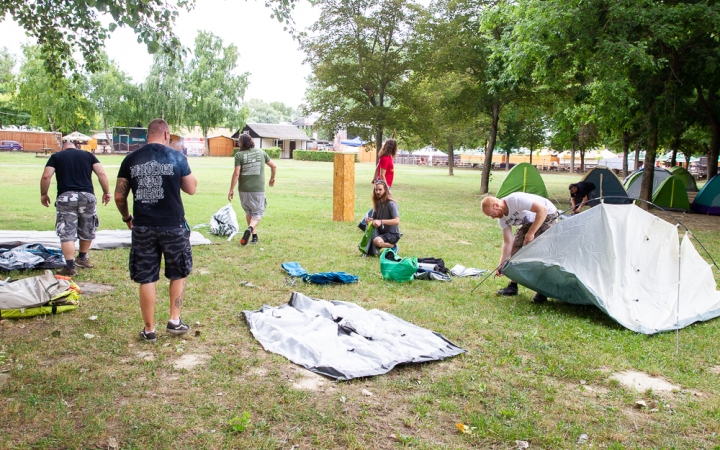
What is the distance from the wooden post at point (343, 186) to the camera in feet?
36.8

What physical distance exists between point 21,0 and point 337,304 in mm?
5154

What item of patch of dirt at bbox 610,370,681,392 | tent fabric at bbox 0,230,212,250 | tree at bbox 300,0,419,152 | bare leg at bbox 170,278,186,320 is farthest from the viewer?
tree at bbox 300,0,419,152

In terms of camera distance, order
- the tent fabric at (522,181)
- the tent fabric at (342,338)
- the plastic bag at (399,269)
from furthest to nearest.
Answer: the tent fabric at (522,181) < the plastic bag at (399,269) < the tent fabric at (342,338)

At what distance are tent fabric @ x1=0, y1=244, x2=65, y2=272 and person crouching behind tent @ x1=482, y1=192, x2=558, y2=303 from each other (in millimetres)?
5146

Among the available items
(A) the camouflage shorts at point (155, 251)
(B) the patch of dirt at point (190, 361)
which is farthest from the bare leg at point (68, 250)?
(B) the patch of dirt at point (190, 361)

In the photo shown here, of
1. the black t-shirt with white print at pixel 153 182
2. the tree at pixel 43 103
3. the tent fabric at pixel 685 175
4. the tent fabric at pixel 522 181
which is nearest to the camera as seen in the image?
the black t-shirt with white print at pixel 153 182

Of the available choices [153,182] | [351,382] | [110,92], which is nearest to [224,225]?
[153,182]

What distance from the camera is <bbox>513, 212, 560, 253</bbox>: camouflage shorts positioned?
6.17m

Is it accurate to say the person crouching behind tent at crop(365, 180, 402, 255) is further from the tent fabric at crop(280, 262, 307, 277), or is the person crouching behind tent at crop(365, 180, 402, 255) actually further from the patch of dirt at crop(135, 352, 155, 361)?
the patch of dirt at crop(135, 352, 155, 361)

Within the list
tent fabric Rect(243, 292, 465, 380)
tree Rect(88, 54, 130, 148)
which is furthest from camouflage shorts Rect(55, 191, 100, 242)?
tree Rect(88, 54, 130, 148)

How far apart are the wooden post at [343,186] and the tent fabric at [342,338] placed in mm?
6116

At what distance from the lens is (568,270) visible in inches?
213

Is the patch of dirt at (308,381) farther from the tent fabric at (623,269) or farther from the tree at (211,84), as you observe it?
the tree at (211,84)

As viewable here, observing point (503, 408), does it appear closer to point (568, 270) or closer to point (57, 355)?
point (568, 270)
